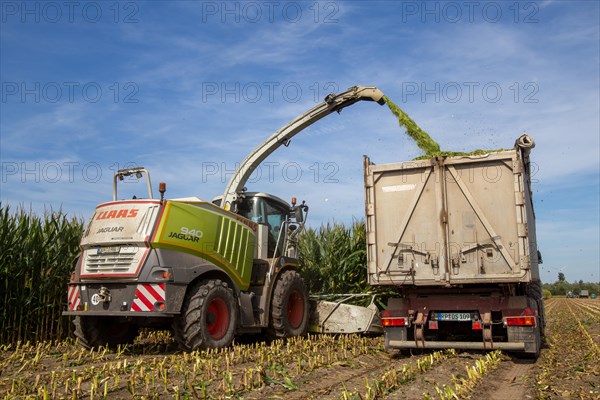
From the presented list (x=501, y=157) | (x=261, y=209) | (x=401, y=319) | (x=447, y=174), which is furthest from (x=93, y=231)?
(x=501, y=157)

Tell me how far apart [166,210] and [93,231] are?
1.25 metres

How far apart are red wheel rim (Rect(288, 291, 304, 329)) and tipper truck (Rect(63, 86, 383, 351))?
115 millimetres

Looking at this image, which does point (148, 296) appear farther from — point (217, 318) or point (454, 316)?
point (454, 316)


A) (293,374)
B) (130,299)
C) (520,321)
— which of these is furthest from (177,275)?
(520,321)

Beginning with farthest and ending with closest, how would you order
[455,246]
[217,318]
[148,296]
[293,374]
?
[217,318], [455,246], [148,296], [293,374]

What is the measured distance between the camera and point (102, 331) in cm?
884

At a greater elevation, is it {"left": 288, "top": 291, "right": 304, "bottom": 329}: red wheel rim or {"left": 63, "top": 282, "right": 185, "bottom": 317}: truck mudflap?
{"left": 63, "top": 282, "right": 185, "bottom": 317}: truck mudflap

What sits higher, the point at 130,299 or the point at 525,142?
the point at 525,142

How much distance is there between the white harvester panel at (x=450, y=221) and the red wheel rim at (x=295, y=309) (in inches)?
93.4

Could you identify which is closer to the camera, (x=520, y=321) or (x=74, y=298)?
(x=520, y=321)

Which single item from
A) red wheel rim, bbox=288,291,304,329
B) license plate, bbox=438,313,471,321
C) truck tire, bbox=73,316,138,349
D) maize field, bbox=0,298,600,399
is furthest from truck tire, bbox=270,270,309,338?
license plate, bbox=438,313,471,321

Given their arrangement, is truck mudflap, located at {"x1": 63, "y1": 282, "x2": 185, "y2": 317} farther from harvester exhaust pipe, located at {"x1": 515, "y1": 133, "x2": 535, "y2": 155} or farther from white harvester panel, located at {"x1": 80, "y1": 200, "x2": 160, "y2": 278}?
harvester exhaust pipe, located at {"x1": 515, "y1": 133, "x2": 535, "y2": 155}

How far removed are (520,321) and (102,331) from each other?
245 inches

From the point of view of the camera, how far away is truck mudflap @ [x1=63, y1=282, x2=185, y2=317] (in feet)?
25.5
